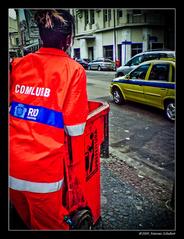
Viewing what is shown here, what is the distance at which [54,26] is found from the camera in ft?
5.96

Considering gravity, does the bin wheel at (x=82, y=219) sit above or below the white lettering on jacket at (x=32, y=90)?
below

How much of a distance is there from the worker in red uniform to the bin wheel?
29cm

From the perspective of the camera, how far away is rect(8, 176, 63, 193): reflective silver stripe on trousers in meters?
1.73

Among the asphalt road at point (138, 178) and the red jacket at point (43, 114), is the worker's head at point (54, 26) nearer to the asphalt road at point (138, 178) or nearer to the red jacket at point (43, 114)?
the red jacket at point (43, 114)

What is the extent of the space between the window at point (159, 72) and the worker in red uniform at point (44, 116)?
515 cm

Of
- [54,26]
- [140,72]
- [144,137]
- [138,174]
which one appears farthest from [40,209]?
[140,72]

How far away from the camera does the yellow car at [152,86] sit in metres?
6.66

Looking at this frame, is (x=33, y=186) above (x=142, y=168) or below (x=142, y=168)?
above

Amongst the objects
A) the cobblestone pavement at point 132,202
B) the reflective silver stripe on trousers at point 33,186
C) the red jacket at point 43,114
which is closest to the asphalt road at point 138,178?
the cobblestone pavement at point 132,202

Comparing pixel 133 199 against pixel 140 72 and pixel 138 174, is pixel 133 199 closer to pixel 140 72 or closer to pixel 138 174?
pixel 138 174

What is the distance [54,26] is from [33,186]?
1.03 meters

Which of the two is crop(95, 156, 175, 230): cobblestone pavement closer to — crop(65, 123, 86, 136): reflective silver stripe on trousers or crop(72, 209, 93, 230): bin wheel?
crop(72, 209, 93, 230): bin wheel

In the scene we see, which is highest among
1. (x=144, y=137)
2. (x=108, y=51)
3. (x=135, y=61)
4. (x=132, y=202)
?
(x=108, y=51)
